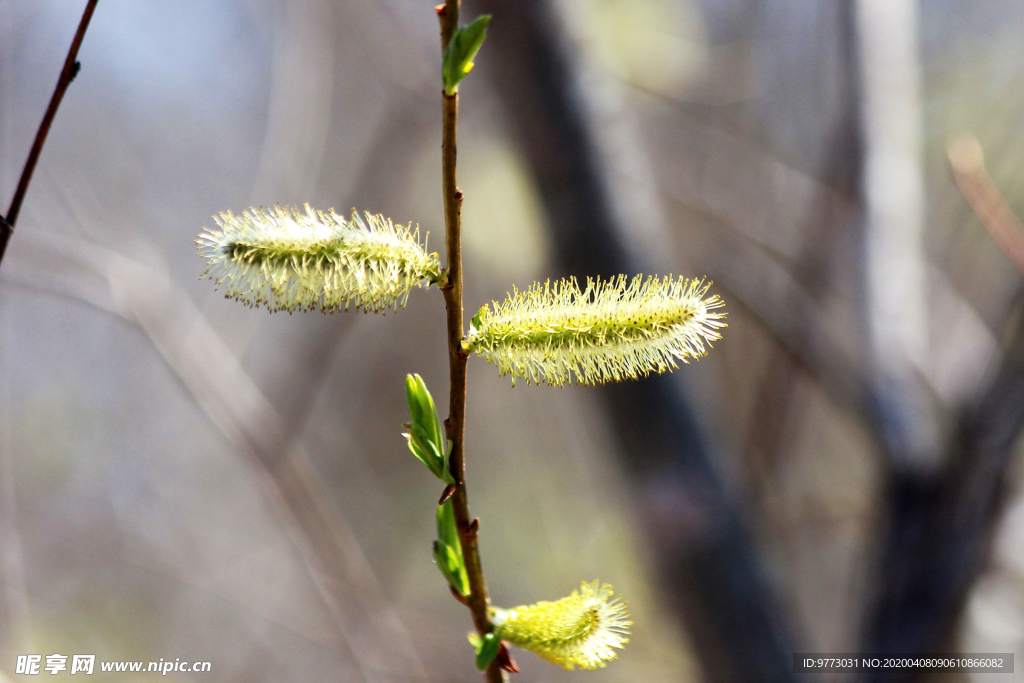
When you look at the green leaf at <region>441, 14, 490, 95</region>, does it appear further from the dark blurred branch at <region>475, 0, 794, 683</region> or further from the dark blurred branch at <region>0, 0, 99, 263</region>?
the dark blurred branch at <region>475, 0, 794, 683</region>

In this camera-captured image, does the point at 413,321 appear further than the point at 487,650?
Yes

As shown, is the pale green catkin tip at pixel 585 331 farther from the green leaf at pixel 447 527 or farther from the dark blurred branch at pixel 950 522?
the dark blurred branch at pixel 950 522

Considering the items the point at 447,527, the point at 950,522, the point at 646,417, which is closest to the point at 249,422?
the point at 646,417

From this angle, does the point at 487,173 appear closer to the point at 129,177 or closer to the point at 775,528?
the point at 129,177

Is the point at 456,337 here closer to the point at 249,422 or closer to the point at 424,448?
the point at 424,448

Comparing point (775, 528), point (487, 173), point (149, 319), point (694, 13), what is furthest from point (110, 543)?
point (694, 13)

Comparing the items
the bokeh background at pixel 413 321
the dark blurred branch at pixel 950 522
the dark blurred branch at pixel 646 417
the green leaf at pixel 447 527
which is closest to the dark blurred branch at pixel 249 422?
the bokeh background at pixel 413 321

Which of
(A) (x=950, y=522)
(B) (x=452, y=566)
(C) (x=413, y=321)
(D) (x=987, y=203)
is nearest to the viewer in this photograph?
(B) (x=452, y=566)
